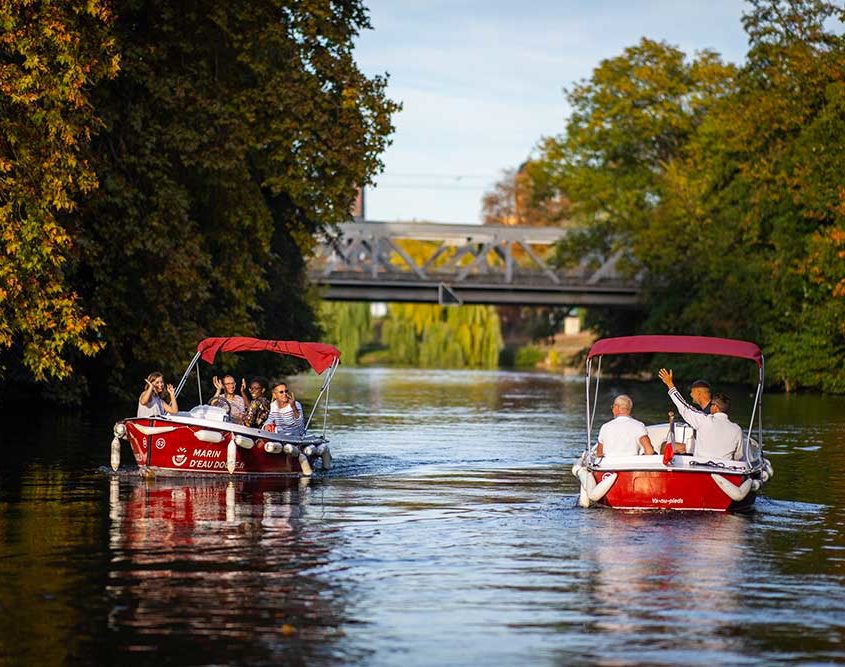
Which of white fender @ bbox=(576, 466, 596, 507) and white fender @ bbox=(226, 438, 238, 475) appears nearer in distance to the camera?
white fender @ bbox=(576, 466, 596, 507)

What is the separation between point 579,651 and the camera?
1196cm

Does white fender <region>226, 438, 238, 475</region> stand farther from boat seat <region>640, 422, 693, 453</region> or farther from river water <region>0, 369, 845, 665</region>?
boat seat <region>640, 422, 693, 453</region>

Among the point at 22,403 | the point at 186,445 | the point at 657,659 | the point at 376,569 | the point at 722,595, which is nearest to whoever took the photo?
the point at 657,659

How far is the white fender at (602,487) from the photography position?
20766 mm

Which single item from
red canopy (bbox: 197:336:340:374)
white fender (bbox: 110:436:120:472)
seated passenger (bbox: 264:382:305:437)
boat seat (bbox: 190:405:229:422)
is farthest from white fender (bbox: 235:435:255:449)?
red canopy (bbox: 197:336:340:374)

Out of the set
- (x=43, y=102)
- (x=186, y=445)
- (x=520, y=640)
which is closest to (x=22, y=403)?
(x=43, y=102)

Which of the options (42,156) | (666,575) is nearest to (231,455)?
(42,156)

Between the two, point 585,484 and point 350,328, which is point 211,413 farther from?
point 350,328

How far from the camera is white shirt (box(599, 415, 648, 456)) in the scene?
21047mm

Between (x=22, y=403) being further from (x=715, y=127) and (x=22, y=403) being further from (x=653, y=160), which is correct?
(x=653, y=160)

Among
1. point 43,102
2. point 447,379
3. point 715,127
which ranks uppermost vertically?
point 715,127

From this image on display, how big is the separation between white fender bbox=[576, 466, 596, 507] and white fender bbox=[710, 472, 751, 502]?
1473mm

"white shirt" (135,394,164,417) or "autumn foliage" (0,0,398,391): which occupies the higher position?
"autumn foliage" (0,0,398,391)

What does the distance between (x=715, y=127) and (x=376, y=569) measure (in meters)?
62.0
